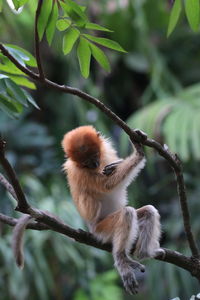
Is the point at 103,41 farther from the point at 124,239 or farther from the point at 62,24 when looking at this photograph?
the point at 124,239

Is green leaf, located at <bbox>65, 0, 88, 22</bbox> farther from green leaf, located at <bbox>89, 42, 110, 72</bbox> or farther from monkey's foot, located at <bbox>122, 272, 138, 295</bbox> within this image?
monkey's foot, located at <bbox>122, 272, 138, 295</bbox>

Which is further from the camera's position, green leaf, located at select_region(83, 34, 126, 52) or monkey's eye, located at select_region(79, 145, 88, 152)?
monkey's eye, located at select_region(79, 145, 88, 152)

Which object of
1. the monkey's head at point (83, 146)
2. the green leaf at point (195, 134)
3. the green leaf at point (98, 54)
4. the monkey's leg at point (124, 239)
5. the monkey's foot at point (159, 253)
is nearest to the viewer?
the green leaf at point (98, 54)

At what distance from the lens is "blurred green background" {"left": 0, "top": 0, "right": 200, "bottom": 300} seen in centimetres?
342

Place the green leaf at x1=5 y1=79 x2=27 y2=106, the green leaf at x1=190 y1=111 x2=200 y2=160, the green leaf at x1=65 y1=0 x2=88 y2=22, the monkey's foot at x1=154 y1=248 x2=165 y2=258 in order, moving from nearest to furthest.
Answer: the green leaf at x1=65 y1=0 x2=88 y2=22 < the green leaf at x1=5 y1=79 x2=27 y2=106 < the monkey's foot at x1=154 y1=248 x2=165 y2=258 < the green leaf at x1=190 y1=111 x2=200 y2=160

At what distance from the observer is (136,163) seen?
177cm

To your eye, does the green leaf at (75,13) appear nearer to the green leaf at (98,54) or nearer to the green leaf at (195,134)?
the green leaf at (98,54)

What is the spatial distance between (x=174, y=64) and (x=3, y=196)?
1881 mm

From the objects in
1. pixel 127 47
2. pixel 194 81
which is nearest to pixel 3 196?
pixel 127 47

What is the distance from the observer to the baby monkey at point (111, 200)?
1.85m

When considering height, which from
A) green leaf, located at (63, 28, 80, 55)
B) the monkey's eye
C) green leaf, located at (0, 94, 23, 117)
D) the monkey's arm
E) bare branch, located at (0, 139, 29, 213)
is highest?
green leaf, located at (63, 28, 80, 55)

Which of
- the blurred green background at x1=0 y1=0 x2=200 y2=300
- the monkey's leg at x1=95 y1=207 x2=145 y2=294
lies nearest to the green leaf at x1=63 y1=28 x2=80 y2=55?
the monkey's leg at x1=95 y1=207 x2=145 y2=294

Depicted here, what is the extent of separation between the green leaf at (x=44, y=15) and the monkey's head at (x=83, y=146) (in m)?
0.81

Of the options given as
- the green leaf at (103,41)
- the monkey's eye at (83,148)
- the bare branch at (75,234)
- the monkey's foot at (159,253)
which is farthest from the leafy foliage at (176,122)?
the green leaf at (103,41)
